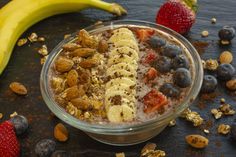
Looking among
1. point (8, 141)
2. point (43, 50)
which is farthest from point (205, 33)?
point (8, 141)

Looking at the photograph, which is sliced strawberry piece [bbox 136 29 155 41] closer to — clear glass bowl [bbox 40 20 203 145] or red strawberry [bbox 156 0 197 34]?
clear glass bowl [bbox 40 20 203 145]

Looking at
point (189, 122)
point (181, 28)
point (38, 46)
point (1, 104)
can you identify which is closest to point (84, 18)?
point (38, 46)

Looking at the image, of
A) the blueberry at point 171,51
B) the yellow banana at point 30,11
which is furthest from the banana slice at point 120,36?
the yellow banana at point 30,11

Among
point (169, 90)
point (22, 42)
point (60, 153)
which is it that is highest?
point (169, 90)

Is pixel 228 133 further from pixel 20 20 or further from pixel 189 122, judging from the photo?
pixel 20 20

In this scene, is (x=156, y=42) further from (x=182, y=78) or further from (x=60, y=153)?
(x=60, y=153)

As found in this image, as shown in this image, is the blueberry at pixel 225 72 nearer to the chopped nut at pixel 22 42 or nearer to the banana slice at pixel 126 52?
the banana slice at pixel 126 52
